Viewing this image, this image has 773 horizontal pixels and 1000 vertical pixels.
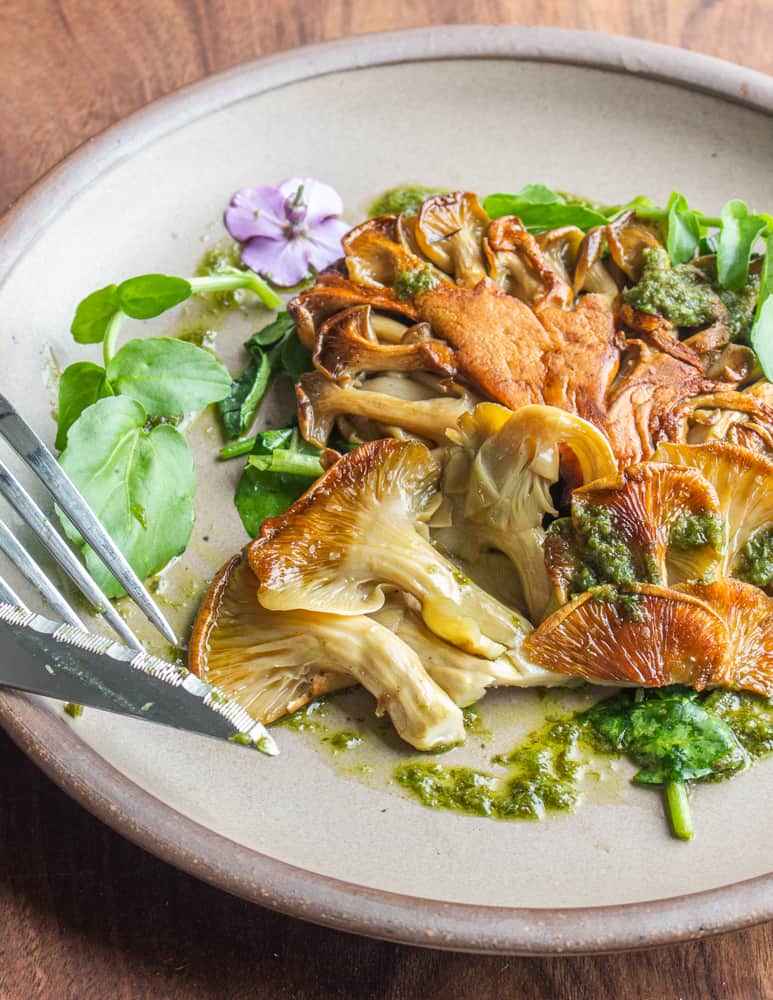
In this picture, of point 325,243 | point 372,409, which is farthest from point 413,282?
point 325,243

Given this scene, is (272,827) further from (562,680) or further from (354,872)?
(562,680)

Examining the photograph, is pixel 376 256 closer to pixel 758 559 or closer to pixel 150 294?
pixel 150 294

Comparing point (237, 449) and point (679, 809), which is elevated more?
point (237, 449)

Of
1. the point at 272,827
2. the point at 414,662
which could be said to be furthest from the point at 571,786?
the point at 272,827

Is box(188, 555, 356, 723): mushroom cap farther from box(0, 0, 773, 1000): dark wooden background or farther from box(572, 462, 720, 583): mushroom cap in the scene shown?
box(572, 462, 720, 583): mushroom cap

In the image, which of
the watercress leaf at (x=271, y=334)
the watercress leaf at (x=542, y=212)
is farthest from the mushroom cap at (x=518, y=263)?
the watercress leaf at (x=271, y=334)

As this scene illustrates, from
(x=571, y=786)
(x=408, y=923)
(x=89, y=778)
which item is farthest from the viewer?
(x=571, y=786)

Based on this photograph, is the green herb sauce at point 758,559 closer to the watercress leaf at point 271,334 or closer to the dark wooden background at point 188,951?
the dark wooden background at point 188,951
